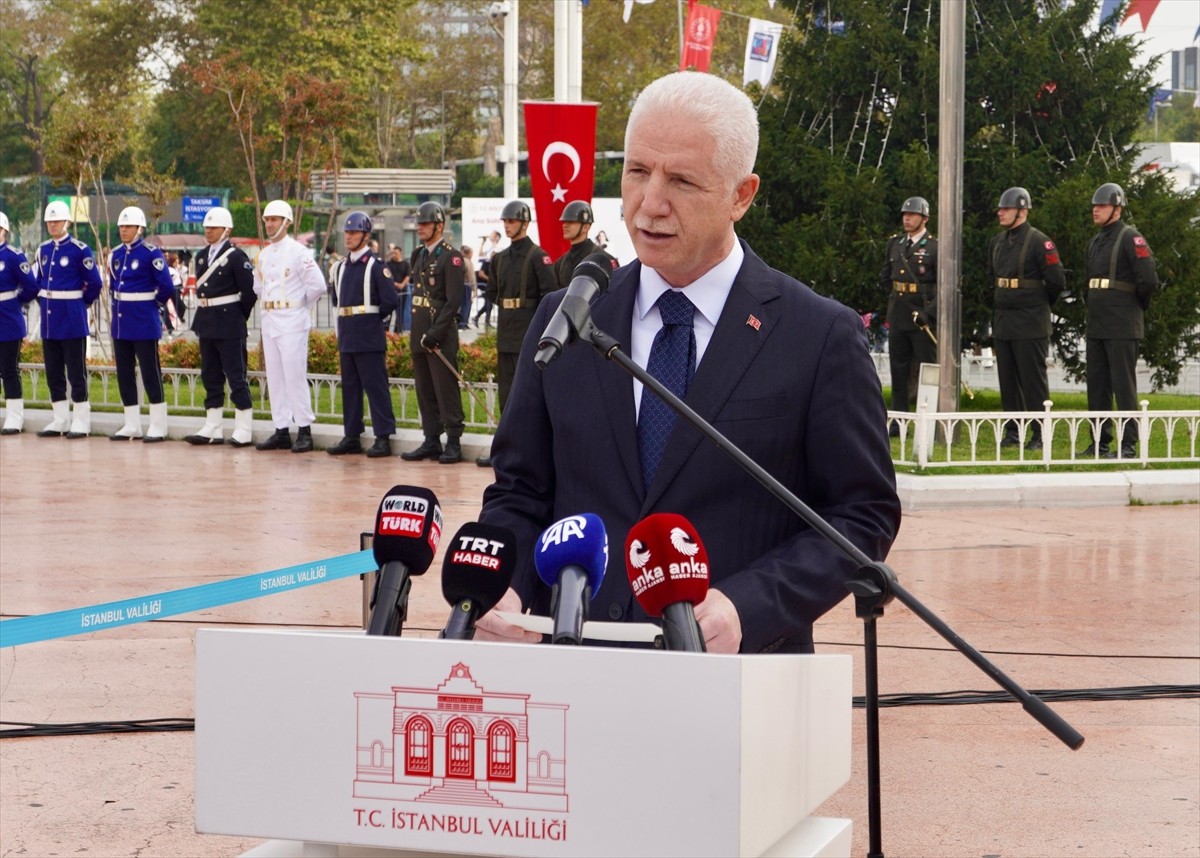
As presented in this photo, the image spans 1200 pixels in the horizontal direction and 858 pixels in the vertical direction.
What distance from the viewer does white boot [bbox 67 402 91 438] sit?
18.2m

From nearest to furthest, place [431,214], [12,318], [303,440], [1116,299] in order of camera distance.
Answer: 1. [1116,299]
2. [431,214]
3. [303,440]
4. [12,318]

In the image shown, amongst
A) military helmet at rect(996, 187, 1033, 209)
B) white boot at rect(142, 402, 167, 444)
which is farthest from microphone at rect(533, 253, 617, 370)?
white boot at rect(142, 402, 167, 444)

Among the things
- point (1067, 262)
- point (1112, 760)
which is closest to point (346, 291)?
point (1067, 262)

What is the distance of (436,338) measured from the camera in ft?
50.8

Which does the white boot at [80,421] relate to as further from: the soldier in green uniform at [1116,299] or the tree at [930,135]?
the soldier in green uniform at [1116,299]

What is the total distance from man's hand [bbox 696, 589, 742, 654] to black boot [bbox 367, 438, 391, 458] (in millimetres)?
13525

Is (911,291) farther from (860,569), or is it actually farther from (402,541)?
(402,541)

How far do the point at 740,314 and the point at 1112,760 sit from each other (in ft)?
11.8

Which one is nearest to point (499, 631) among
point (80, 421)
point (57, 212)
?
point (80, 421)

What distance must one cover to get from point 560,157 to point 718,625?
1240 cm

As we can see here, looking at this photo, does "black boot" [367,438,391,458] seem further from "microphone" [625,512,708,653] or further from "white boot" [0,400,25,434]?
"microphone" [625,512,708,653]

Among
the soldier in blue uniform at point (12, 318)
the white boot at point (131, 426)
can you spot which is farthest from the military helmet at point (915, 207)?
the soldier in blue uniform at point (12, 318)

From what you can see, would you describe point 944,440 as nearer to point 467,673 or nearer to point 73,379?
point 73,379

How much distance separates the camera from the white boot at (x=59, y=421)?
60.4ft
